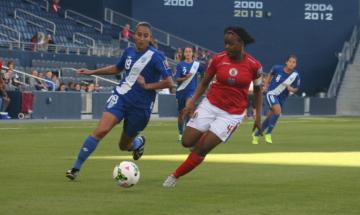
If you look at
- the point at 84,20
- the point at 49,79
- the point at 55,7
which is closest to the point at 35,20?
the point at 55,7

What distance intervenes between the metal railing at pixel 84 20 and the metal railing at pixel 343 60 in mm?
15372

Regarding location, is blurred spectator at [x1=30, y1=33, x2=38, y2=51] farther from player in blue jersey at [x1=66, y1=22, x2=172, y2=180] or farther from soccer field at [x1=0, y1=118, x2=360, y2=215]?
player in blue jersey at [x1=66, y1=22, x2=172, y2=180]

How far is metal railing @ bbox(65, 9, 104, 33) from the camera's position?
56.0 metres

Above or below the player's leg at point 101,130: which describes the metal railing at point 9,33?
above

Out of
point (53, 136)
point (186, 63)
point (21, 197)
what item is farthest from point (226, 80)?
point (53, 136)

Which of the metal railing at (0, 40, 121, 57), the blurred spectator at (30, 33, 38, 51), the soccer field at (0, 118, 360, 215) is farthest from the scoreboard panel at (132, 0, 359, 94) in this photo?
the soccer field at (0, 118, 360, 215)

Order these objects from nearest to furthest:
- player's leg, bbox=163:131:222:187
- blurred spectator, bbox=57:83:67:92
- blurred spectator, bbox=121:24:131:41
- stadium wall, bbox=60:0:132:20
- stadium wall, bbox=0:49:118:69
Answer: player's leg, bbox=163:131:222:187
blurred spectator, bbox=57:83:67:92
stadium wall, bbox=0:49:118:69
blurred spectator, bbox=121:24:131:41
stadium wall, bbox=60:0:132:20

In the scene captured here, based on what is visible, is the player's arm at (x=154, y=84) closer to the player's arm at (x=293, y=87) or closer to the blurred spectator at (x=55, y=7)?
the player's arm at (x=293, y=87)

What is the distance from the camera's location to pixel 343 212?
11680 millimetres

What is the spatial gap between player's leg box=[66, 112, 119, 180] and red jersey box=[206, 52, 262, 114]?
1.72m

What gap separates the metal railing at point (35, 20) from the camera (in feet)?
168

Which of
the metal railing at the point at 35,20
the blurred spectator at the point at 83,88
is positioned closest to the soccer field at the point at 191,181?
the blurred spectator at the point at 83,88

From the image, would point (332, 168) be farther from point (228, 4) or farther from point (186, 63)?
point (228, 4)

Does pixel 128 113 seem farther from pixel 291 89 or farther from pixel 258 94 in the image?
pixel 291 89
